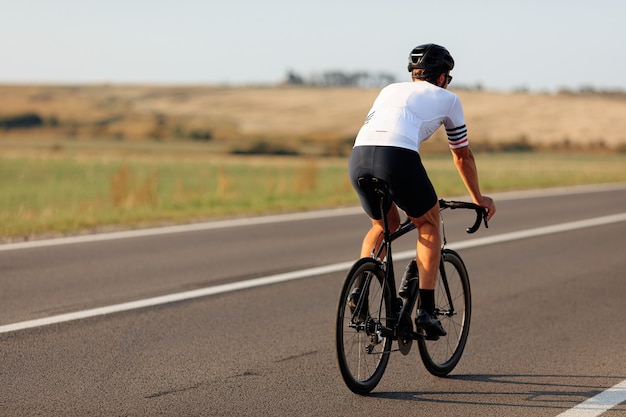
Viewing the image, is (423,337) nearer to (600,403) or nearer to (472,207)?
(472,207)

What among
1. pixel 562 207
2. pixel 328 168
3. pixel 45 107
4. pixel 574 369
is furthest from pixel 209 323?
pixel 45 107

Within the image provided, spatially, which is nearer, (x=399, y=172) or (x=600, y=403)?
(x=399, y=172)

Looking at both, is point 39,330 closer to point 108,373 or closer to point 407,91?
point 108,373

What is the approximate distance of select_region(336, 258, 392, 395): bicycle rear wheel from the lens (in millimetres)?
5426

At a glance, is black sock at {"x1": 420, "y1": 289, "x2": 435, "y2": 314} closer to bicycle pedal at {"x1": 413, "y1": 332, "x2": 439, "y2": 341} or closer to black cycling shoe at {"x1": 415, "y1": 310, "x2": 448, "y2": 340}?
black cycling shoe at {"x1": 415, "y1": 310, "x2": 448, "y2": 340}

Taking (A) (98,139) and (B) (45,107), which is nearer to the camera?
(A) (98,139)

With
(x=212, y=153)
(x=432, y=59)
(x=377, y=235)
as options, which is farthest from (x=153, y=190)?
(x=212, y=153)

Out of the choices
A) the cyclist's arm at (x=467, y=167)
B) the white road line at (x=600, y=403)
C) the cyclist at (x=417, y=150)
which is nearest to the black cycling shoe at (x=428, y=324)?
the cyclist at (x=417, y=150)

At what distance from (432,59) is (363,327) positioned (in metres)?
1.64

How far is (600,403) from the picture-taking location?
18.2 ft

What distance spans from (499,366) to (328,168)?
33795mm

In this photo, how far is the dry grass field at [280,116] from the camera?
227ft

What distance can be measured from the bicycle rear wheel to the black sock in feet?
0.66

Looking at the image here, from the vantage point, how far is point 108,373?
6.04 m
